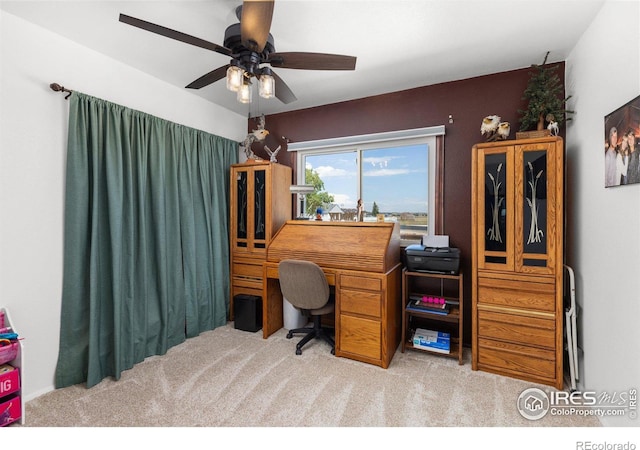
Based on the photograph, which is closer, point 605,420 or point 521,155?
point 605,420

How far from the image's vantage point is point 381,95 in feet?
10.3

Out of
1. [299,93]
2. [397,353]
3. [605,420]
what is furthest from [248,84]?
[605,420]

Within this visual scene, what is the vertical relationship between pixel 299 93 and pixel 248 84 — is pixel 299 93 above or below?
above

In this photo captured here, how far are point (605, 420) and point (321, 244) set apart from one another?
2.22 metres

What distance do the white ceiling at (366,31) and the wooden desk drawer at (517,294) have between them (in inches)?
70.9

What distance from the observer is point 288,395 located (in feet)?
6.75

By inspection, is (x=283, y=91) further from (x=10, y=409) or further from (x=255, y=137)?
(x=10, y=409)

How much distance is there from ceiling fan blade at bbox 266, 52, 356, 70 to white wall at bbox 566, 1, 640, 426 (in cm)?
145

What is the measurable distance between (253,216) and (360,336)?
5.71 ft

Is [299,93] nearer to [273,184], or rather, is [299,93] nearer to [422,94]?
[273,184]

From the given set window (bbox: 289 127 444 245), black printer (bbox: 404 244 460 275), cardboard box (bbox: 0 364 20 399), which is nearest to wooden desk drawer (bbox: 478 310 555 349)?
black printer (bbox: 404 244 460 275)

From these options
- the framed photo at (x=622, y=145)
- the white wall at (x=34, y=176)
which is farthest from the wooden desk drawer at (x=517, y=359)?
the white wall at (x=34, y=176)

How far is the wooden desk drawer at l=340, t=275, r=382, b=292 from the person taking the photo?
246 centimetres

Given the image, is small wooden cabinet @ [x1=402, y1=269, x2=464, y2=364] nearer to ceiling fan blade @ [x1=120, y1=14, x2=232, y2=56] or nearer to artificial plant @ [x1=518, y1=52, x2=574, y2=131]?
artificial plant @ [x1=518, y1=52, x2=574, y2=131]
